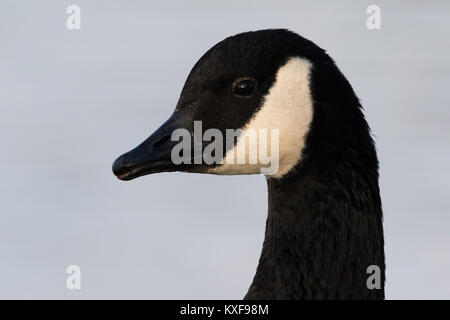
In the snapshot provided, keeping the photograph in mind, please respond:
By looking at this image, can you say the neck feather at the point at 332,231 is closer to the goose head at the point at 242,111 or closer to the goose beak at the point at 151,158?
the goose head at the point at 242,111

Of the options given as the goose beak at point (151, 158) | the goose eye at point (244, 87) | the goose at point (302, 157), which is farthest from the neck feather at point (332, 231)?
the goose beak at point (151, 158)

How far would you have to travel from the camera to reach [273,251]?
188 inches

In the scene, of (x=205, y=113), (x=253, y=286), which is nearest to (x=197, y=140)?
(x=205, y=113)

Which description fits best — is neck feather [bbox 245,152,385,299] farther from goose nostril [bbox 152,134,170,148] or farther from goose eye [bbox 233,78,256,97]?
goose nostril [bbox 152,134,170,148]

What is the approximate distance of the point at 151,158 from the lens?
4.61 meters

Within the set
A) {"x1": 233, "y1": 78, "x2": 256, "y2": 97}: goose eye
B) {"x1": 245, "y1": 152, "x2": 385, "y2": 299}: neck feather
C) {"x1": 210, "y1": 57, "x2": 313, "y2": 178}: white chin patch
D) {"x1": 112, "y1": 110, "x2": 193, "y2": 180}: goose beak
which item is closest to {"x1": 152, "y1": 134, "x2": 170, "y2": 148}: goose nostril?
{"x1": 112, "y1": 110, "x2": 193, "y2": 180}: goose beak

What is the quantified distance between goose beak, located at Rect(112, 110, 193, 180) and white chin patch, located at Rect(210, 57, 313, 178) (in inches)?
13.0

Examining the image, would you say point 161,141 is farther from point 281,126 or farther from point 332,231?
point 332,231

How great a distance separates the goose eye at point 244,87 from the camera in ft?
15.4

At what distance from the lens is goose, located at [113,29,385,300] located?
14.8 ft
